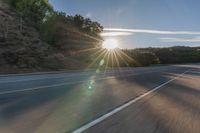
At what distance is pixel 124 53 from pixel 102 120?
6339 cm

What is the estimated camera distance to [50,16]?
66812 mm

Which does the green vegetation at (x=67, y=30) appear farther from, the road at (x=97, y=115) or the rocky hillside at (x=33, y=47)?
the road at (x=97, y=115)

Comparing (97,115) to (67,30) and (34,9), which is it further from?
(34,9)

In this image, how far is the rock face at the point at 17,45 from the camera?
40.2 meters

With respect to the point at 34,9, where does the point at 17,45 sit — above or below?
below

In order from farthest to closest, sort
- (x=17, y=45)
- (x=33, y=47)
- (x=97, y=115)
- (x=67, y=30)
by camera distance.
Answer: (x=67, y=30)
(x=33, y=47)
(x=17, y=45)
(x=97, y=115)

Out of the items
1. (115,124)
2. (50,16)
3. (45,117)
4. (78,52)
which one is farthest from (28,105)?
(50,16)

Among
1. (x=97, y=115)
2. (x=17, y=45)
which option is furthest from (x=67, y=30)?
(x=97, y=115)

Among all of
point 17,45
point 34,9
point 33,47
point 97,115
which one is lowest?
point 33,47

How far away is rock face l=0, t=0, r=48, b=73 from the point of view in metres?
40.2

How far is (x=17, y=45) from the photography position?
4825 cm

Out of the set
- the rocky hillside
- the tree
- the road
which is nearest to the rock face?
the rocky hillside

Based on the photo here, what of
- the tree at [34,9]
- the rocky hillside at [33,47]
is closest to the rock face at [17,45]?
the rocky hillside at [33,47]

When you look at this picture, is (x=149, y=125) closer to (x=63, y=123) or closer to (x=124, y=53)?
(x=63, y=123)
